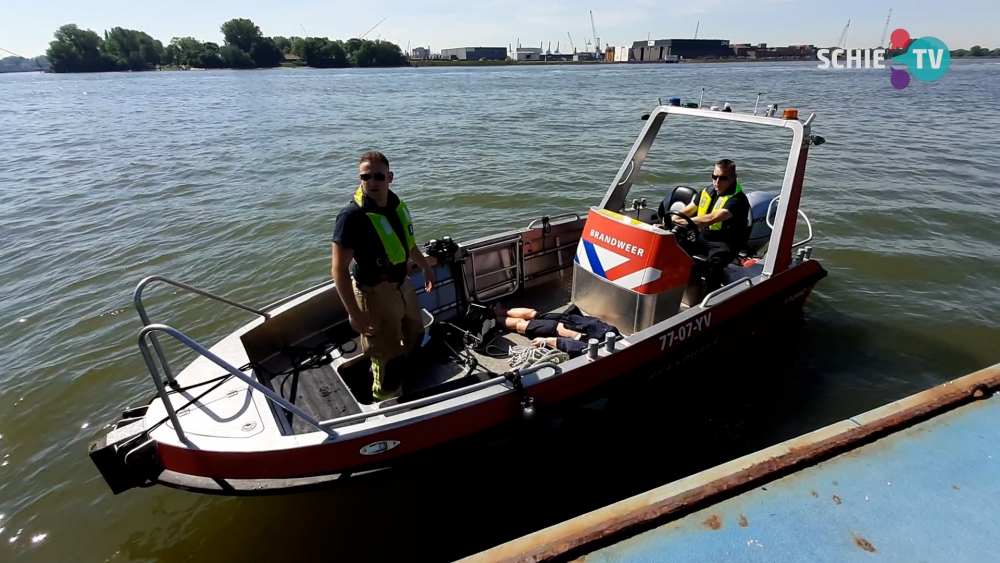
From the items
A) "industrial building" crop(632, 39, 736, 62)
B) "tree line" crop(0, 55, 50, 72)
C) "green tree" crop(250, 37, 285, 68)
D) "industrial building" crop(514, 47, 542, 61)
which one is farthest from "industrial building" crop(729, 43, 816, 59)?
"tree line" crop(0, 55, 50, 72)

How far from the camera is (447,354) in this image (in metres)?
4.59

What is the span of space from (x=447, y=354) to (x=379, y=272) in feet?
4.51

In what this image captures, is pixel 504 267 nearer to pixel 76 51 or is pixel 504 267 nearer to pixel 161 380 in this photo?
pixel 161 380

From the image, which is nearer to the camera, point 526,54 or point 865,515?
point 865,515

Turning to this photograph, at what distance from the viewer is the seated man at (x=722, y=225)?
16.1ft

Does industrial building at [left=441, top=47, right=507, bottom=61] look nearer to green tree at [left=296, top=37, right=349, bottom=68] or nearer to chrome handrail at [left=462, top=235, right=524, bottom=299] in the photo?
green tree at [left=296, top=37, right=349, bottom=68]

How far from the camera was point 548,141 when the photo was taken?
16.2 m

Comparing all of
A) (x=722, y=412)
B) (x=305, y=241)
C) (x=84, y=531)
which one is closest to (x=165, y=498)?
(x=84, y=531)

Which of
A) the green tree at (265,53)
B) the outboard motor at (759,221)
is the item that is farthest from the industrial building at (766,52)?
the outboard motor at (759,221)

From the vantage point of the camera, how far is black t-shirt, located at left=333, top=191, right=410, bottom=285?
10.3ft

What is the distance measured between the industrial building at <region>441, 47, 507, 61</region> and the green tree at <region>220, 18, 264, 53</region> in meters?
55.4

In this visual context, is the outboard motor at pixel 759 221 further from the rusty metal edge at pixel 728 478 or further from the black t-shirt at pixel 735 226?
the rusty metal edge at pixel 728 478

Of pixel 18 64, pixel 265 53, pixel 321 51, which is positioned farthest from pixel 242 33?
pixel 18 64

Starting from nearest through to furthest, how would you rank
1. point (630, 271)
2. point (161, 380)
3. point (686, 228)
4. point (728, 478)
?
point (728, 478), point (161, 380), point (630, 271), point (686, 228)
